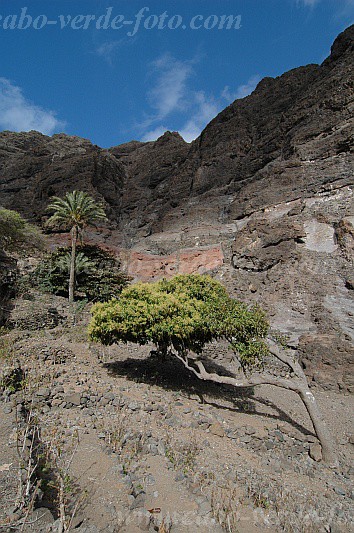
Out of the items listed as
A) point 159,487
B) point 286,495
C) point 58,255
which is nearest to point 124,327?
point 159,487

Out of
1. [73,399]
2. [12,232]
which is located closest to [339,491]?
[73,399]

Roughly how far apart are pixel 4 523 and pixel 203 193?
48643mm

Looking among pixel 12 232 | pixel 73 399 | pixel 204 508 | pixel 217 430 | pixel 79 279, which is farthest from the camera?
pixel 79 279

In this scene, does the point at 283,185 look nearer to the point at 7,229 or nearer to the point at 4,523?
the point at 7,229

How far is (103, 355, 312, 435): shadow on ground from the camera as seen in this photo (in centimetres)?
1276

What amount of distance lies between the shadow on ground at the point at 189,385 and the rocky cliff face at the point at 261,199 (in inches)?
181

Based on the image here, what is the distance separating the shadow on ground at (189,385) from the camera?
41.9 feet

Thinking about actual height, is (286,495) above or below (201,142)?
below

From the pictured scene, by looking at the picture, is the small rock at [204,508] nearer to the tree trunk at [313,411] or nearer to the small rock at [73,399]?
the tree trunk at [313,411]

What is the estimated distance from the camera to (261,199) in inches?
1428

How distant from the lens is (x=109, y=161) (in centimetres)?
6544

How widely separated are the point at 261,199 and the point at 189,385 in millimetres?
27451

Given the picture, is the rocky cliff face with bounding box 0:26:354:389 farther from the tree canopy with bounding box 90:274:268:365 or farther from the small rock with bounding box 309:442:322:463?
the tree canopy with bounding box 90:274:268:365

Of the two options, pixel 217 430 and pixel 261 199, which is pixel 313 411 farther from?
pixel 261 199
